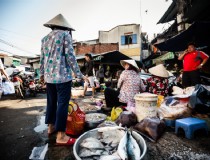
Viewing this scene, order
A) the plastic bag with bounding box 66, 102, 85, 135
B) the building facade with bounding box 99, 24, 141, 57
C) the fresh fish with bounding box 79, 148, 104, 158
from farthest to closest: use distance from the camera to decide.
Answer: the building facade with bounding box 99, 24, 141, 57, the plastic bag with bounding box 66, 102, 85, 135, the fresh fish with bounding box 79, 148, 104, 158

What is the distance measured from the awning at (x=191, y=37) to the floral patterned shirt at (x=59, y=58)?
4743mm

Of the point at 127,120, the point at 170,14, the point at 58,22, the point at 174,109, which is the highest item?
the point at 170,14

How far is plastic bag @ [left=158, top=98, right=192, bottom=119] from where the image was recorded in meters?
3.13

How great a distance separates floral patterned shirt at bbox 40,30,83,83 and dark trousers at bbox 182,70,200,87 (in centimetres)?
392

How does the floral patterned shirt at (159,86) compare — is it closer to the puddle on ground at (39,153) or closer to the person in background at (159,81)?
the person in background at (159,81)

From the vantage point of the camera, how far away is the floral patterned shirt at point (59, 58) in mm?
2465

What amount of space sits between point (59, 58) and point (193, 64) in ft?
14.1

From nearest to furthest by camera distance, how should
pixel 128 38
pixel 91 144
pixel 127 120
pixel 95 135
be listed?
pixel 91 144, pixel 95 135, pixel 127 120, pixel 128 38

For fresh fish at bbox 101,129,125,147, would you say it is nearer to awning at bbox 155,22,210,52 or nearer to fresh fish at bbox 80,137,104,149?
fresh fish at bbox 80,137,104,149

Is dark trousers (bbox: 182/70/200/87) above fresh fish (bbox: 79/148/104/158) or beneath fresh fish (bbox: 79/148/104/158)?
above

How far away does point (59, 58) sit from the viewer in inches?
97.7

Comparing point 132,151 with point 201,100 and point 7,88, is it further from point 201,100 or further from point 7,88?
point 7,88

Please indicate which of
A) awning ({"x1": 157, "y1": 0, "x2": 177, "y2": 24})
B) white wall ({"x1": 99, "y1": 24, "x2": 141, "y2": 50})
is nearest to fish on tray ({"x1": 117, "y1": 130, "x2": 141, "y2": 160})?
awning ({"x1": 157, "y1": 0, "x2": 177, "y2": 24})

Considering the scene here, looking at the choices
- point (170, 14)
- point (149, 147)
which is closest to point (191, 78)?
point (149, 147)
